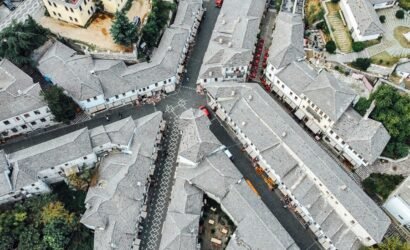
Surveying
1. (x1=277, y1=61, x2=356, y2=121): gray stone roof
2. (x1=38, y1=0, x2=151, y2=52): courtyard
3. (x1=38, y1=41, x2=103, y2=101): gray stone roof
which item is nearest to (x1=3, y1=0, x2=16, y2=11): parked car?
(x1=38, y1=0, x2=151, y2=52): courtyard

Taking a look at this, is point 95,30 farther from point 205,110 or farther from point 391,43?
point 391,43

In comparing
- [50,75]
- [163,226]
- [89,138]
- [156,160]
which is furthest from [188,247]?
[50,75]

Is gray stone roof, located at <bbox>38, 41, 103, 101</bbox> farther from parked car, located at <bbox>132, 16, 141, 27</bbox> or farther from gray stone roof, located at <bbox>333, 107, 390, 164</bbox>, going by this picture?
gray stone roof, located at <bbox>333, 107, 390, 164</bbox>

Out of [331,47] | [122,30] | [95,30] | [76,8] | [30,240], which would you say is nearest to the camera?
[30,240]

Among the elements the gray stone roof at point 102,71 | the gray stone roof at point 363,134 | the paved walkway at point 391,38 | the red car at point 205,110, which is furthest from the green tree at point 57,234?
the paved walkway at point 391,38

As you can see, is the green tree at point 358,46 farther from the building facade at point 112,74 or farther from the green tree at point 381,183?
the building facade at point 112,74

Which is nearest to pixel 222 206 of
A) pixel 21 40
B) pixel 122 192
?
pixel 122 192

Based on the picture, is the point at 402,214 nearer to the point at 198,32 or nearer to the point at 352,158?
the point at 352,158
